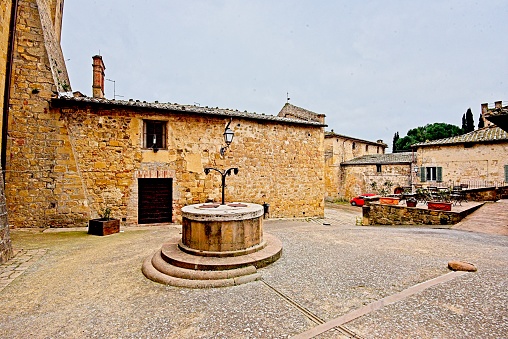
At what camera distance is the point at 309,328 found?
2.87 meters

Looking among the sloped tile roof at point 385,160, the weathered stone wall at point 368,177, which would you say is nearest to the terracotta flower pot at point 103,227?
the weathered stone wall at point 368,177

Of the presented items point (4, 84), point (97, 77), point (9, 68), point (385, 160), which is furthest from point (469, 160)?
point (9, 68)

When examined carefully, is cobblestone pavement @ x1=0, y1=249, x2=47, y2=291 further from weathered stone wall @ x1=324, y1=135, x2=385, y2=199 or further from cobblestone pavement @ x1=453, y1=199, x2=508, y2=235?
weathered stone wall @ x1=324, y1=135, x2=385, y2=199

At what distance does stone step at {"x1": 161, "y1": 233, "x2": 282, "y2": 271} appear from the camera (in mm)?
4352

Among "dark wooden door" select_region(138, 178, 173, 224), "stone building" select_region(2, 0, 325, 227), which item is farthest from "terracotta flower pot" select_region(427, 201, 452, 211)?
"dark wooden door" select_region(138, 178, 173, 224)

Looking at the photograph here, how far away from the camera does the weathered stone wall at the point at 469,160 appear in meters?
18.0

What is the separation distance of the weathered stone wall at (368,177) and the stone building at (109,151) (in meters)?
16.1

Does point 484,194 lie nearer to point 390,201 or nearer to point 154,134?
point 390,201

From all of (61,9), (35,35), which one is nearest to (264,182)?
(35,35)

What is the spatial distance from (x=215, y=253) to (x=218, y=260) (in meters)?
0.18

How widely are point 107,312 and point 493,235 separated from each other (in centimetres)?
961

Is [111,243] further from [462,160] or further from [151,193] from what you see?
[462,160]

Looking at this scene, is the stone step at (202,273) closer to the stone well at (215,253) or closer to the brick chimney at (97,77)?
the stone well at (215,253)

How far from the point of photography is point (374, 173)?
998 inches
